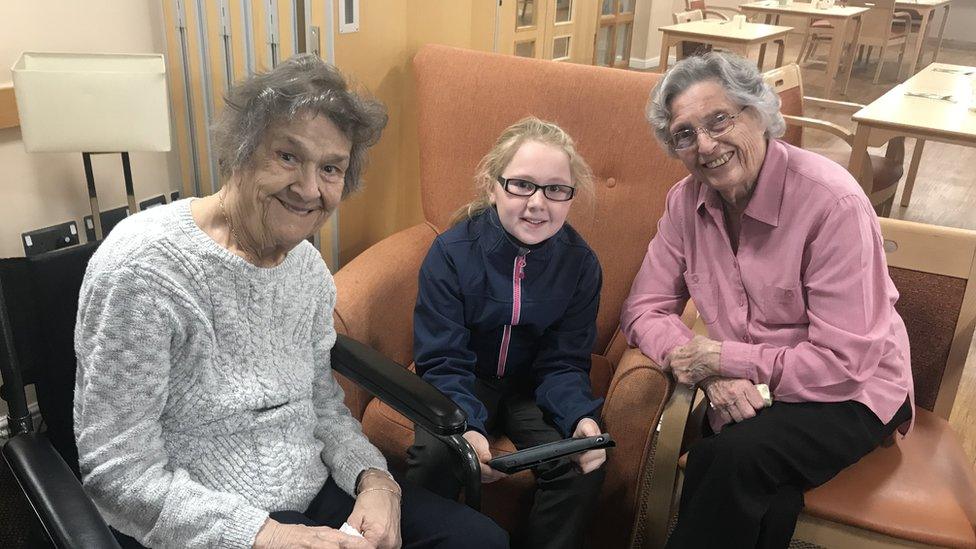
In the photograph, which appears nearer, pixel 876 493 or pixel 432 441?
pixel 876 493

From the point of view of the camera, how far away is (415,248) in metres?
1.93

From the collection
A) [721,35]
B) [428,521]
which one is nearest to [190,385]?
Answer: [428,521]

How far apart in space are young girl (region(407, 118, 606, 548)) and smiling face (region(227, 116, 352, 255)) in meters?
0.53

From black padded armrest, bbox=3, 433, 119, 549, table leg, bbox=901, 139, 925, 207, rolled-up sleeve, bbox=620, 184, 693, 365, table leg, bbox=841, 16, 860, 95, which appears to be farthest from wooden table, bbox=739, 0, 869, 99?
black padded armrest, bbox=3, 433, 119, 549

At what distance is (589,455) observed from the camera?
146 centimetres

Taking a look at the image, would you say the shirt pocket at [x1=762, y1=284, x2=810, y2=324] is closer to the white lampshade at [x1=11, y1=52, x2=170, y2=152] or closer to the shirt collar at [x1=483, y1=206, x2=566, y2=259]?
the shirt collar at [x1=483, y1=206, x2=566, y2=259]

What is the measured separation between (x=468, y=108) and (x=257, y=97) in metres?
1.02

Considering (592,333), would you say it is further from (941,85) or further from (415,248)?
(941,85)

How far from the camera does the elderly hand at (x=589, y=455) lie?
1.46 metres

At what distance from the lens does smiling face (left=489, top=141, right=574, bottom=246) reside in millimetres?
1527

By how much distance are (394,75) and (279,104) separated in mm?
1278

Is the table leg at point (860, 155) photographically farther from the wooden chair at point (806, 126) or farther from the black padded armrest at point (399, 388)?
the black padded armrest at point (399, 388)

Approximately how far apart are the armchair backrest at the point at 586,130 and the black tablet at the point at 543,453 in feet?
A: 1.86

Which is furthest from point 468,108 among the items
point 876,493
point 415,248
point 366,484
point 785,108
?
point 785,108
